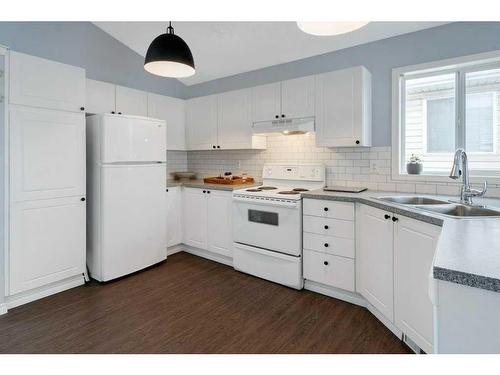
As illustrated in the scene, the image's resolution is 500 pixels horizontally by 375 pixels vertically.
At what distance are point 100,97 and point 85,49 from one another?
1.94ft

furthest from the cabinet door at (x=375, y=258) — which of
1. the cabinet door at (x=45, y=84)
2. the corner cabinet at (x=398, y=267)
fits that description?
the cabinet door at (x=45, y=84)

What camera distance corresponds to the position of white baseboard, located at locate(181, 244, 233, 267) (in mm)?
3690

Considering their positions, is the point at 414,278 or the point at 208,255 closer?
the point at 414,278

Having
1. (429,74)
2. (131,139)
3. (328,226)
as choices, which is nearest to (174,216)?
(131,139)

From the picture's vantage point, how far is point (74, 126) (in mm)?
2961

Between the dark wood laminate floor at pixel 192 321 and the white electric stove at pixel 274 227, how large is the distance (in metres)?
0.18

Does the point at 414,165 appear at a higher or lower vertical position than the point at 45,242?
higher

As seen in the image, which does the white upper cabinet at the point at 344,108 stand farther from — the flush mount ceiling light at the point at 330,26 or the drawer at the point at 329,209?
the flush mount ceiling light at the point at 330,26

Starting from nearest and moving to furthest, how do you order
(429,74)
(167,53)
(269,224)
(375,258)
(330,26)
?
(330,26)
(167,53)
(375,258)
(429,74)
(269,224)

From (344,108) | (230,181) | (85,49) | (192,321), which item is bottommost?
(192,321)

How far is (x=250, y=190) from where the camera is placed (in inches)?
133

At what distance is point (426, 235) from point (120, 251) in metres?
2.88

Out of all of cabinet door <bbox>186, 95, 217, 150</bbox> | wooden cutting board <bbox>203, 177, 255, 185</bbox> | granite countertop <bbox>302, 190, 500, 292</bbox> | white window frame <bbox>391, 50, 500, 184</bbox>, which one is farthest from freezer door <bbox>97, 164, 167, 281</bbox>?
granite countertop <bbox>302, 190, 500, 292</bbox>

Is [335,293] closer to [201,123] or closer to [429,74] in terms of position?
[429,74]
